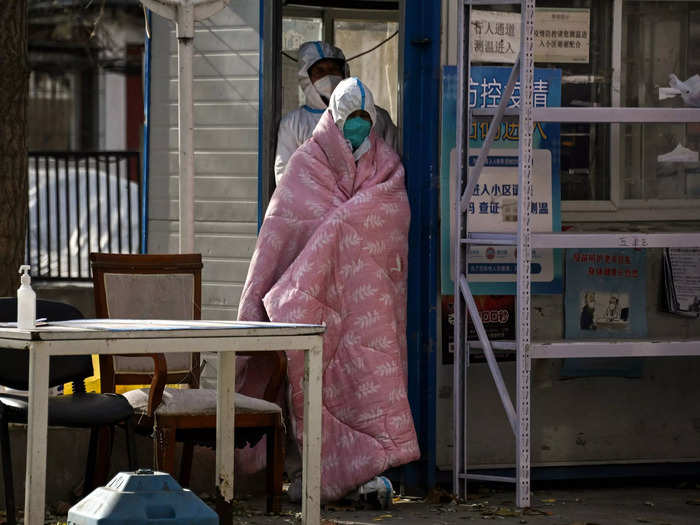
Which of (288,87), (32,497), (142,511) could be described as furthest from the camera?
(288,87)

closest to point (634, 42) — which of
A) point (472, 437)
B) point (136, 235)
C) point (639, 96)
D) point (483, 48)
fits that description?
point (639, 96)

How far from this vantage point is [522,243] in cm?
643

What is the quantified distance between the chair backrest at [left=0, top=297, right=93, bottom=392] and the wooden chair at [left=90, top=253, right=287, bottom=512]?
0.88ft

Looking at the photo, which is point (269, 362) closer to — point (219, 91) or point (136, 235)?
point (219, 91)

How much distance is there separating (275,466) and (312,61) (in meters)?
2.32

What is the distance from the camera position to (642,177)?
723 centimetres

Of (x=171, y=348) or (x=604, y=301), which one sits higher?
(x=604, y=301)

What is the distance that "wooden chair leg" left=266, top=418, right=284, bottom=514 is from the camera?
6246 mm

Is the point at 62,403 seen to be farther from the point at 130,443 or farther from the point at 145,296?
the point at 145,296

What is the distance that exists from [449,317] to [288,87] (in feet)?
7.68

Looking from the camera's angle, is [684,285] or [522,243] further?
[684,285]

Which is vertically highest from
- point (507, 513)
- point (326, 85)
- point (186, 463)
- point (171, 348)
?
point (326, 85)

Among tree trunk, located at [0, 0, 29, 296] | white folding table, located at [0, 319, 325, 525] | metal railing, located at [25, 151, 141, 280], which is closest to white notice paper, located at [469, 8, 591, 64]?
white folding table, located at [0, 319, 325, 525]

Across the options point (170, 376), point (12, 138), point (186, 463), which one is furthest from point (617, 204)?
point (12, 138)
